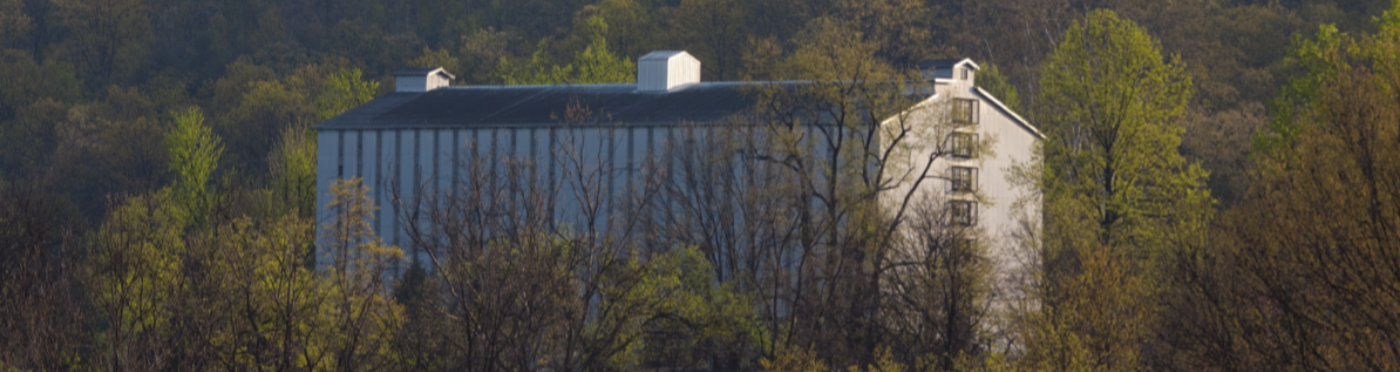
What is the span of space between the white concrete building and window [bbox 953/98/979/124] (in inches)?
3.6

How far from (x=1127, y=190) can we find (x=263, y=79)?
8062cm

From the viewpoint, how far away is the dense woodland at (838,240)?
1201 inches

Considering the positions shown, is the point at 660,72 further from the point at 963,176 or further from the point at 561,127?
the point at 963,176

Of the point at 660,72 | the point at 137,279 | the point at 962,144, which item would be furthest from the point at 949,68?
the point at 137,279

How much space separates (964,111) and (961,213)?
385 centimetres

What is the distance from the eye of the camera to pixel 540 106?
67.5 m

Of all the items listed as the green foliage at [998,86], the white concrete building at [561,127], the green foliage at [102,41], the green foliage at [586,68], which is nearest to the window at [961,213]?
the white concrete building at [561,127]

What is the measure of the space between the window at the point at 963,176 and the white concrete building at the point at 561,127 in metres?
0.04

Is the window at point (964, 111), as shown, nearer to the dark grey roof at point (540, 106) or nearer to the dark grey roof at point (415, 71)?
the dark grey roof at point (540, 106)

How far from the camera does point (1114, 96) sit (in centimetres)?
5062

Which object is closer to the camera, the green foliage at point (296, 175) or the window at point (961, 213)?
the window at point (961, 213)

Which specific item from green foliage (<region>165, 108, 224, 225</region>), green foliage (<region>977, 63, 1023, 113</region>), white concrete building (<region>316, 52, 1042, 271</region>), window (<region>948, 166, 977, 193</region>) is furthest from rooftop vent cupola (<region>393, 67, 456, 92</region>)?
green foliage (<region>977, 63, 1023, 113</region>)

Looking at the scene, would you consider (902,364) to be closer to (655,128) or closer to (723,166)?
(723,166)

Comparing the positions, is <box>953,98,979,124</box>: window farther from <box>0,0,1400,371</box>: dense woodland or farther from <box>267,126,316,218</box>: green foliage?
<box>267,126,316,218</box>: green foliage
